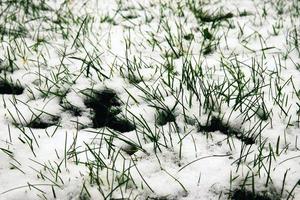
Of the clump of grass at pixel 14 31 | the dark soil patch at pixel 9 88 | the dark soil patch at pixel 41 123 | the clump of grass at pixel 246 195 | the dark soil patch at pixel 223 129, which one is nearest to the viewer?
the clump of grass at pixel 246 195

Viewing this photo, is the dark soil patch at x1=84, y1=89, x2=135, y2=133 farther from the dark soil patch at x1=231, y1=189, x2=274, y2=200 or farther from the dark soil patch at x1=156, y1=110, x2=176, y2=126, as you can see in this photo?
the dark soil patch at x1=231, y1=189, x2=274, y2=200

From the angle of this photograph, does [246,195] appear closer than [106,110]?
Yes

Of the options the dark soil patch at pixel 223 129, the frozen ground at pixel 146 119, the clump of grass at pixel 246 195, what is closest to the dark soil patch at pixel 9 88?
the frozen ground at pixel 146 119

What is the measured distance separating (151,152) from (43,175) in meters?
0.47

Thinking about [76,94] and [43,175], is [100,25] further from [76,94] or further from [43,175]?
[43,175]

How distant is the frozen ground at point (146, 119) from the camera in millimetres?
1244

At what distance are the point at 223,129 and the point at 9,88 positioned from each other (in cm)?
126

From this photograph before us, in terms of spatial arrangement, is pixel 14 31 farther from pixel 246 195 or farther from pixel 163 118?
pixel 246 195

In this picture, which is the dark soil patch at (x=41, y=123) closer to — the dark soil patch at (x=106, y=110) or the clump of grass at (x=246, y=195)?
the dark soil patch at (x=106, y=110)

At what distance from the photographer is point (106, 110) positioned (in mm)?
1690

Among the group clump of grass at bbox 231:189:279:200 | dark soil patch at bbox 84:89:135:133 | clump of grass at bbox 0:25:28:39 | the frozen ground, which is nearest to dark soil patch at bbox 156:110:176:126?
the frozen ground

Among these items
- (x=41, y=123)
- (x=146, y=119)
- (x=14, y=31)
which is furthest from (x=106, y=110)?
(x=14, y=31)

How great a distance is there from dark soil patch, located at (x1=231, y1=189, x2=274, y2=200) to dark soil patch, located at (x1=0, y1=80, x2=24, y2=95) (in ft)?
4.34

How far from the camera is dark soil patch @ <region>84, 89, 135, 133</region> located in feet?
5.23
